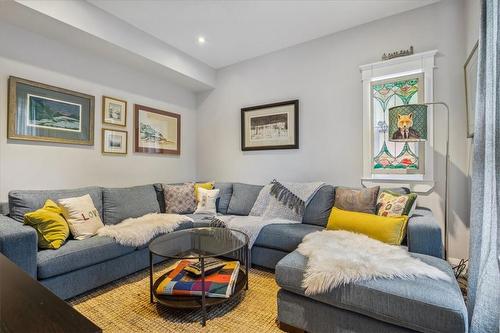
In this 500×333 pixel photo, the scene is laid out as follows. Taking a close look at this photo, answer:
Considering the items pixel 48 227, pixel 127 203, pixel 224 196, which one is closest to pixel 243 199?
pixel 224 196

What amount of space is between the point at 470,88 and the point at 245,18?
227 cm

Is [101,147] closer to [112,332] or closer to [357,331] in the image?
[112,332]

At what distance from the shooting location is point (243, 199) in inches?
137

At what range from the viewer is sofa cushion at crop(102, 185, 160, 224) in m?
2.83

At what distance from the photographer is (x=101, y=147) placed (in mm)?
3129

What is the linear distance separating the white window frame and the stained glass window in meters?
0.04

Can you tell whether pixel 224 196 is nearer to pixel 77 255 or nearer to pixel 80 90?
pixel 77 255

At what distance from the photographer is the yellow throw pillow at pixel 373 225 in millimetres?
2014

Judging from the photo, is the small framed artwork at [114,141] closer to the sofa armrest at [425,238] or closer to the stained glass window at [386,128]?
the stained glass window at [386,128]

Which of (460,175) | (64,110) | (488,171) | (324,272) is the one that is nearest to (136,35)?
(64,110)

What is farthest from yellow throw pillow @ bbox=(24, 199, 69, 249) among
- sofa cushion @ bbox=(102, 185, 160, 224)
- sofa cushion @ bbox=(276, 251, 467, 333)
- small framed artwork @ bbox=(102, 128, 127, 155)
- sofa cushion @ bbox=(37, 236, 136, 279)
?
sofa cushion @ bbox=(276, 251, 467, 333)

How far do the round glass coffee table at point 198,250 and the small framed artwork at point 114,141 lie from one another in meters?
1.59

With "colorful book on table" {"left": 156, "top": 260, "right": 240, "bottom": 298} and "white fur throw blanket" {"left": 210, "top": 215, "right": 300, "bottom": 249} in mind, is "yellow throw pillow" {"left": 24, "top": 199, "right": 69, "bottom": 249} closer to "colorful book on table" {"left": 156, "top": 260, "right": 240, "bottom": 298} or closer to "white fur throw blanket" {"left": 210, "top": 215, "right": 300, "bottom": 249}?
"colorful book on table" {"left": 156, "top": 260, "right": 240, "bottom": 298}

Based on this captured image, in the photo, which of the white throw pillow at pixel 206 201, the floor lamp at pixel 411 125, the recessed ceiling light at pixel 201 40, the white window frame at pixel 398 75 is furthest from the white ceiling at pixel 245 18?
the white throw pillow at pixel 206 201
